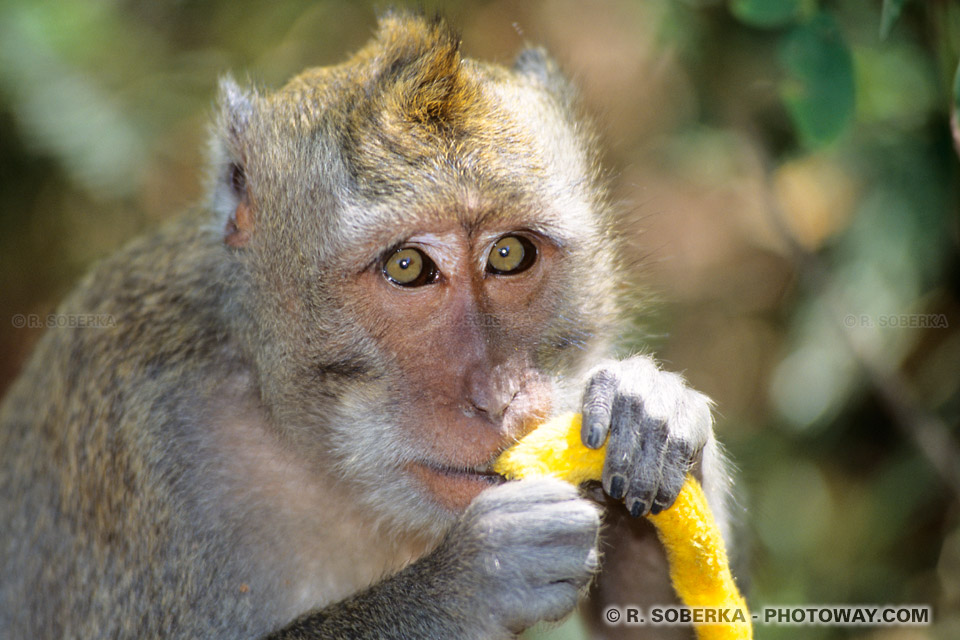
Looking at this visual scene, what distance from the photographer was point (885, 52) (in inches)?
221

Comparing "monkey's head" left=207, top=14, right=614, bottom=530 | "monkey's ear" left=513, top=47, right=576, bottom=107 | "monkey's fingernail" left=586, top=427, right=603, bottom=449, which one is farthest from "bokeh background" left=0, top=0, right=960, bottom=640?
"monkey's fingernail" left=586, top=427, right=603, bottom=449

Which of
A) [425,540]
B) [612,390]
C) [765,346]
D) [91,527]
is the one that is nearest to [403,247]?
[612,390]

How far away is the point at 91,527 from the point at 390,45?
2.06 meters

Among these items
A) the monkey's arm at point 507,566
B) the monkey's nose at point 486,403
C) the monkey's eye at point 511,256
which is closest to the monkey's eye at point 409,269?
the monkey's eye at point 511,256

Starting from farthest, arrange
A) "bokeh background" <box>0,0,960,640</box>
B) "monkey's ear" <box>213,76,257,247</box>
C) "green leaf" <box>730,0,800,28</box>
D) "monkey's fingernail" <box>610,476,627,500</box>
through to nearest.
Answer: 1. "bokeh background" <box>0,0,960,640</box>
2. "green leaf" <box>730,0,800,28</box>
3. "monkey's ear" <box>213,76,257,247</box>
4. "monkey's fingernail" <box>610,476,627,500</box>

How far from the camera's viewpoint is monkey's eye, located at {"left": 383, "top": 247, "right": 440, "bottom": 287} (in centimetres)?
308

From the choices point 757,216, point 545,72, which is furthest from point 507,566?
point 757,216

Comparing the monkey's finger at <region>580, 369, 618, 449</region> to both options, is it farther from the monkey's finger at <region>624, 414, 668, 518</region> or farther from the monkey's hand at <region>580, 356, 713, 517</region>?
the monkey's finger at <region>624, 414, 668, 518</region>

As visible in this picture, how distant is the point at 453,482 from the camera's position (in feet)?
9.90

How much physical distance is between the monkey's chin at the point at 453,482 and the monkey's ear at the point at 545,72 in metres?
1.69

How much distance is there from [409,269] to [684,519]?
1117 millimetres

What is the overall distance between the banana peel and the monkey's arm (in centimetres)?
7

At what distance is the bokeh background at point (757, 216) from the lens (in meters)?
5.71

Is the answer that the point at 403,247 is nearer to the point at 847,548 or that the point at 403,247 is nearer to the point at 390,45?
the point at 390,45
